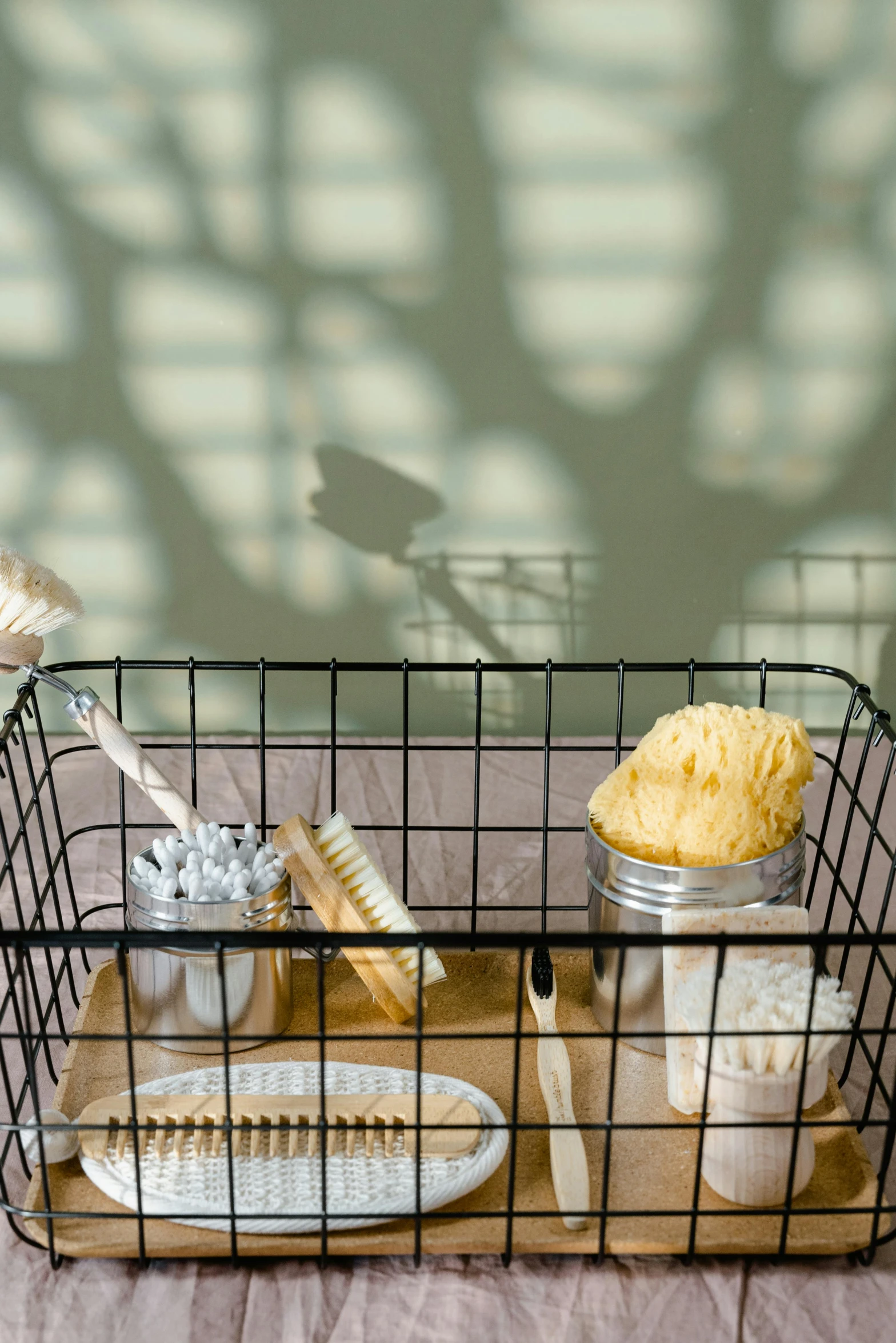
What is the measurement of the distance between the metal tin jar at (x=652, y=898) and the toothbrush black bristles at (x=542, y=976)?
3cm

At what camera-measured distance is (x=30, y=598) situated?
0.62 metres

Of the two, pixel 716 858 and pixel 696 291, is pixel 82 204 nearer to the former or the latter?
pixel 696 291

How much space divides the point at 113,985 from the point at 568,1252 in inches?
11.5

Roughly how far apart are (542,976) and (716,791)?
14 centimetres

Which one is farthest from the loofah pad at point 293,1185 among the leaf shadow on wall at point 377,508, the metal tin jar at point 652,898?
the leaf shadow on wall at point 377,508

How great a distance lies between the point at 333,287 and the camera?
3.79 feet

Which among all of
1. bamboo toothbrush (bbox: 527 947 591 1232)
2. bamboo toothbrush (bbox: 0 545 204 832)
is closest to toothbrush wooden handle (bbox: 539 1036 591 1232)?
bamboo toothbrush (bbox: 527 947 591 1232)

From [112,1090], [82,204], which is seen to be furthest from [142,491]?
[112,1090]

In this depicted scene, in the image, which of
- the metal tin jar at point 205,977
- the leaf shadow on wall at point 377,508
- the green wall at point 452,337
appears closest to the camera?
the metal tin jar at point 205,977

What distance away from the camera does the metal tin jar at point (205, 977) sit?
0.60 metres

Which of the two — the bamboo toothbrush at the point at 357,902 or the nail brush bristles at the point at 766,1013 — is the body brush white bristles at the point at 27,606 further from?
the nail brush bristles at the point at 766,1013

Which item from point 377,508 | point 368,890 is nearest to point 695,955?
point 368,890

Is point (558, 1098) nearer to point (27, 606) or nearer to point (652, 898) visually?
point (652, 898)

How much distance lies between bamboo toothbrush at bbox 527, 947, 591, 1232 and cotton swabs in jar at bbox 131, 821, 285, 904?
151 mm
